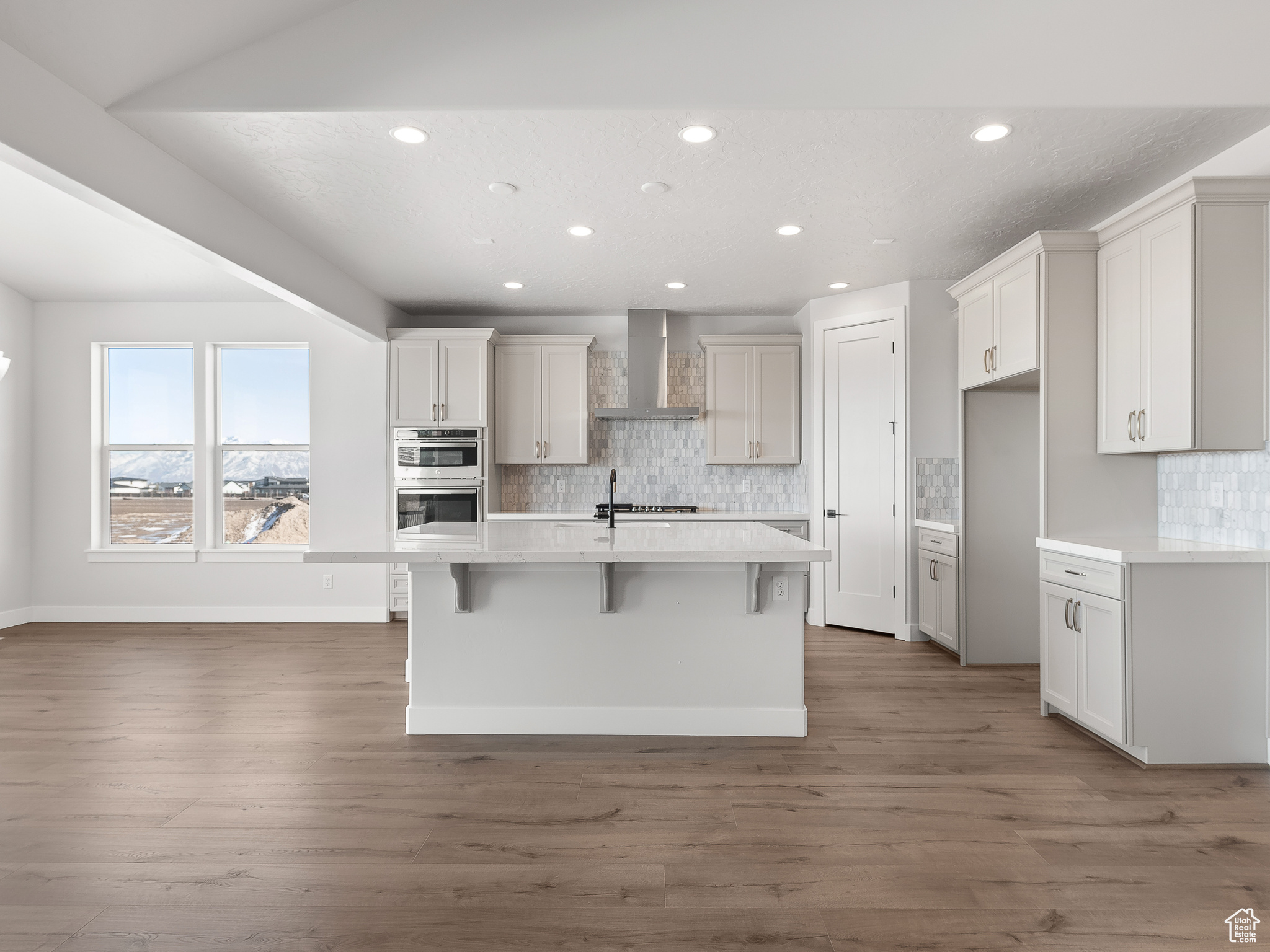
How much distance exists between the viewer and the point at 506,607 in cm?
317

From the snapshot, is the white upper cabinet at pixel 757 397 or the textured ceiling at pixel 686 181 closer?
the textured ceiling at pixel 686 181

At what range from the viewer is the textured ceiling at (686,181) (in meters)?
2.76

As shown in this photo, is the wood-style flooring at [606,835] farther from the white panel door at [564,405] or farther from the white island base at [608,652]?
the white panel door at [564,405]

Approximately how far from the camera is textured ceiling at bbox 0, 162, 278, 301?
14.1ft

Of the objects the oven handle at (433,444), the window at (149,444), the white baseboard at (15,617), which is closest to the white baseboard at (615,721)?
the oven handle at (433,444)

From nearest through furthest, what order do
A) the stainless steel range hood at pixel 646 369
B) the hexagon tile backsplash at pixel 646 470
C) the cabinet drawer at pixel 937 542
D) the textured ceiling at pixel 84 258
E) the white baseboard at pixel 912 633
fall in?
the textured ceiling at pixel 84 258
the cabinet drawer at pixel 937 542
the white baseboard at pixel 912 633
the stainless steel range hood at pixel 646 369
the hexagon tile backsplash at pixel 646 470

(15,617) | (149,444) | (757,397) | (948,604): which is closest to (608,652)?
(948,604)

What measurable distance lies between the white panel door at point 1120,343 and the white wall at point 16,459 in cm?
735

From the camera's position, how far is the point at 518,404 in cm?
597

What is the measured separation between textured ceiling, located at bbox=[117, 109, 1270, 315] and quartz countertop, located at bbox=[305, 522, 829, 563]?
164 centimetres

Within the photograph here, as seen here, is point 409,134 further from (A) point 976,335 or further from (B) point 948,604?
(B) point 948,604

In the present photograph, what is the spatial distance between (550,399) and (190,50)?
362 cm

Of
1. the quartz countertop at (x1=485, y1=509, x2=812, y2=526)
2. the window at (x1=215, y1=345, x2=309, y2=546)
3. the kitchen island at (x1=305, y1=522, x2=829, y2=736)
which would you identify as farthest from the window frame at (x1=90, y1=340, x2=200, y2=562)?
the kitchen island at (x1=305, y1=522, x2=829, y2=736)

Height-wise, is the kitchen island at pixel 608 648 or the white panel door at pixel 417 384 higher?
the white panel door at pixel 417 384
